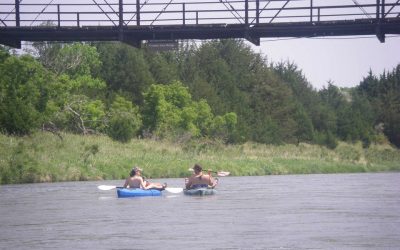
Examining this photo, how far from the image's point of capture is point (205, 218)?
97.7 feet

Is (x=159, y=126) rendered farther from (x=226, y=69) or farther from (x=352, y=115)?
(x=352, y=115)

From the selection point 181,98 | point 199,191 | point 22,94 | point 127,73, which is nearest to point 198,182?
point 199,191

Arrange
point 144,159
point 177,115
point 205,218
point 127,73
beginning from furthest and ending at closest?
point 127,73
point 177,115
point 144,159
point 205,218

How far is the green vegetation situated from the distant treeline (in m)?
0.11

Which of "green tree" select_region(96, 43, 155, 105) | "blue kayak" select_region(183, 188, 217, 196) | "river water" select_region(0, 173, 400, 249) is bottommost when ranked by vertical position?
"river water" select_region(0, 173, 400, 249)

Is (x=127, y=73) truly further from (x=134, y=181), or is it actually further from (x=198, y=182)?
(x=134, y=181)

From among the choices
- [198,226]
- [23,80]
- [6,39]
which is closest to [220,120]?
[23,80]

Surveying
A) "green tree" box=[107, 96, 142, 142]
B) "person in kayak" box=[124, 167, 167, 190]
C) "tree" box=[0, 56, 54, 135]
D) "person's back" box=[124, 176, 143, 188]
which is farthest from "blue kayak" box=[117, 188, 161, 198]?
"green tree" box=[107, 96, 142, 142]

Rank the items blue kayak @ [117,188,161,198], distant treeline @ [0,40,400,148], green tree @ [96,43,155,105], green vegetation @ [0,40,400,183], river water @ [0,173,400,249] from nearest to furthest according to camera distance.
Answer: river water @ [0,173,400,249] < blue kayak @ [117,188,161,198] < green vegetation @ [0,40,400,183] < distant treeline @ [0,40,400,148] < green tree @ [96,43,155,105]

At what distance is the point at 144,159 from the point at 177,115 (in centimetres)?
1534

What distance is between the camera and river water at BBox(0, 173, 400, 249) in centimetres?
2394

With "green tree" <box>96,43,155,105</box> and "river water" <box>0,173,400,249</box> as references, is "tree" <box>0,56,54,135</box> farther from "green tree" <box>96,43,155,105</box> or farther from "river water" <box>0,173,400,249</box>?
"green tree" <box>96,43,155,105</box>

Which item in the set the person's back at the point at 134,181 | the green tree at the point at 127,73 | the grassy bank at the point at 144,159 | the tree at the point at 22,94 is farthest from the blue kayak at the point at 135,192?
the green tree at the point at 127,73

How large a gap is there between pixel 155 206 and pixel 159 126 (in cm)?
3259
